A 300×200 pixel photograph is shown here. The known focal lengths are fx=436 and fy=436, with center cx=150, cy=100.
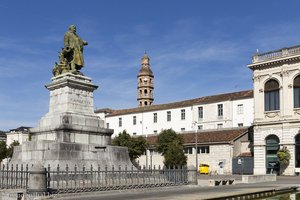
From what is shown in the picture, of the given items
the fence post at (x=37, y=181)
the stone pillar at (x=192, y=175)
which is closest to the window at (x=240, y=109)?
the stone pillar at (x=192, y=175)

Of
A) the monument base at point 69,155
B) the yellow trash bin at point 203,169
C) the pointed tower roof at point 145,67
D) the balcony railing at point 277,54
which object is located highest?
the pointed tower roof at point 145,67

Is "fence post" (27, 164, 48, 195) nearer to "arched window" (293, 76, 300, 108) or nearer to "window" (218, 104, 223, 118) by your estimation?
"arched window" (293, 76, 300, 108)

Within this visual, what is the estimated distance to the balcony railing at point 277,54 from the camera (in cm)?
5353

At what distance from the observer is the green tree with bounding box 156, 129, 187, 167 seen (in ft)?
187

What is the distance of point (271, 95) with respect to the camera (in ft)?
182

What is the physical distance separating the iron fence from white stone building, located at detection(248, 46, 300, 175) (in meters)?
32.6

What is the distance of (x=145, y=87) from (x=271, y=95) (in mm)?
62756

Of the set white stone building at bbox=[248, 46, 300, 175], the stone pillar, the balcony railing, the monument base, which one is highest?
the balcony railing

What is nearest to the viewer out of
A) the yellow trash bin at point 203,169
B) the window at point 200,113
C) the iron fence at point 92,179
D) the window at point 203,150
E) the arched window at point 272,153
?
the iron fence at point 92,179

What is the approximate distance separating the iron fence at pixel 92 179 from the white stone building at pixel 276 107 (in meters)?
32.6

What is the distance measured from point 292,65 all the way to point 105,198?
42.1 m

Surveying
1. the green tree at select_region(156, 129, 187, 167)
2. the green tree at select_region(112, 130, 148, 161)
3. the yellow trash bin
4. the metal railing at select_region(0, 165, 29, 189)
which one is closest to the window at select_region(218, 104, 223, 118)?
the green tree at select_region(156, 129, 187, 167)

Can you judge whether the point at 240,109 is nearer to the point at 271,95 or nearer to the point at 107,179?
the point at 271,95

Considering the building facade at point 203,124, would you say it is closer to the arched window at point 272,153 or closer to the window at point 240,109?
the window at point 240,109
